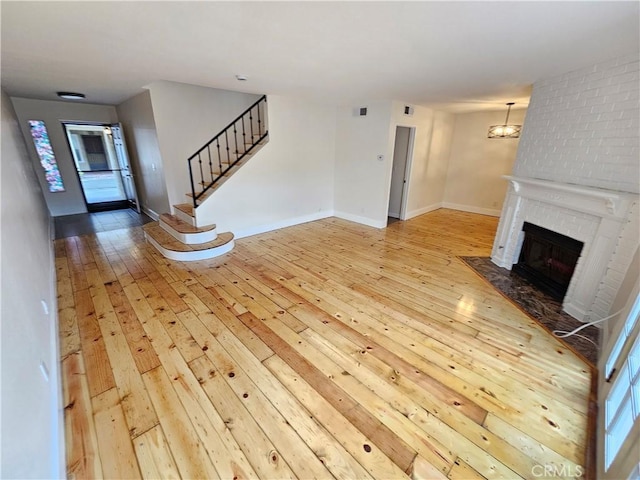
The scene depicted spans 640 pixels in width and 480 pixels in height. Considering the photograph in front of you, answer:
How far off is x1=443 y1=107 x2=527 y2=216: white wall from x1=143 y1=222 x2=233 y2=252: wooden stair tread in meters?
6.32

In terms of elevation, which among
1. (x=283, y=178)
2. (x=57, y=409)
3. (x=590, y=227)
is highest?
(x=283, y=178)

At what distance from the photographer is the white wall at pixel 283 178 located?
4.80 metres

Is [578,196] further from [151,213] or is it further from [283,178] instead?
[151,213]

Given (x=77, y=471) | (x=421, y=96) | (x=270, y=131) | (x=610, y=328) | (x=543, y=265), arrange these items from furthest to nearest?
(x=270, y=131) < (x=421, y=96) < (x=543, y=265) < (x=610, y=328) < (x=77, y=471)

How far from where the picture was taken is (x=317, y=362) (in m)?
2.18

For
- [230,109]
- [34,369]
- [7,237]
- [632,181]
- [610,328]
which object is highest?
[230,109]

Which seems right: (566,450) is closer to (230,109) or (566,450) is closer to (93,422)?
(93,422)

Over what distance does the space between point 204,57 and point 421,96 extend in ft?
11.5

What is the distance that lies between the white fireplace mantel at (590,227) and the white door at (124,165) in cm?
815

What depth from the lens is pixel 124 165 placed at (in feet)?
22.7

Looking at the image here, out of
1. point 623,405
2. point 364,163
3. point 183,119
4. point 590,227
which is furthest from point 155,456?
point 364,163

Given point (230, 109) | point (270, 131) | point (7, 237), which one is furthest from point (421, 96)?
point (7, 237)

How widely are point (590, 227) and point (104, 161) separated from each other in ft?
34.6

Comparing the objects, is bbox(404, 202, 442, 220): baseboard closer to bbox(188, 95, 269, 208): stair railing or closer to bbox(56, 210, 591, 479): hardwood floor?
bbox(56, 210, 591, 479): hardwood floor
